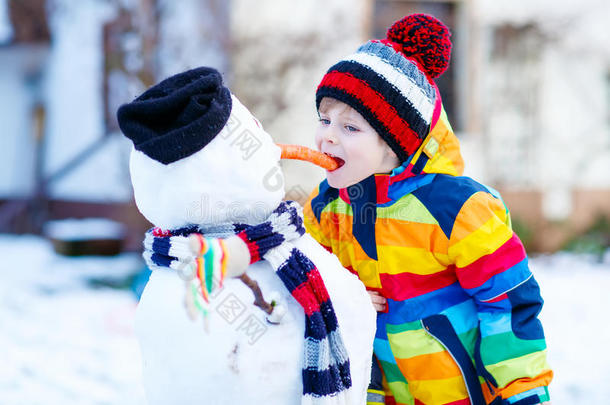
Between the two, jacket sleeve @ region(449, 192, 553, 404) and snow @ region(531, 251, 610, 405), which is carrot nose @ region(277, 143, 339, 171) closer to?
jacket sleeve @ region(449, 192, 553, 404)

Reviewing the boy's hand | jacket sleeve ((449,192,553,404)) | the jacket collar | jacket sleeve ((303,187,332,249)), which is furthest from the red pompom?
the boy's hand

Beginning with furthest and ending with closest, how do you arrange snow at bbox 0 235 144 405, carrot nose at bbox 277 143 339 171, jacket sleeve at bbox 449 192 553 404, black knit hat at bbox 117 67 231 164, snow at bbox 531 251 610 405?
snow at bbox 531 251 610 405 < snow at bbox 0 235 144 405 < jacket sleeve at bbox 449 192 553 404 < carrot nose at bbox 277 143 339 171 < black knit hat at bbox 117 67 231 164

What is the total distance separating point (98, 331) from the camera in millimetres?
4668

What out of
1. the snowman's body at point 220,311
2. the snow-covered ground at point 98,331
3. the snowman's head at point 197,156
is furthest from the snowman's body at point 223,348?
the snow-covered ground at point 98,331

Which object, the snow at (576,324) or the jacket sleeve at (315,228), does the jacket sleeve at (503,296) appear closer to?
the jacket sleeve at (315,228)

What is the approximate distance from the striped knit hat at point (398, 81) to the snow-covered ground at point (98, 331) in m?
2.53

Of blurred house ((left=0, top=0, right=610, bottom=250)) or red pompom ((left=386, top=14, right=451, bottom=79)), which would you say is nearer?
red pompom ((left=386, top=14, right=451, bottom=79))

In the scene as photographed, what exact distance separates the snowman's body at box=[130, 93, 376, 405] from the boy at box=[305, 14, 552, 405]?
38 centimetres

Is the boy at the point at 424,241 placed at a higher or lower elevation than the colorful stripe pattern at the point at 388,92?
lower

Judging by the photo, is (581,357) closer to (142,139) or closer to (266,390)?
(266,390)

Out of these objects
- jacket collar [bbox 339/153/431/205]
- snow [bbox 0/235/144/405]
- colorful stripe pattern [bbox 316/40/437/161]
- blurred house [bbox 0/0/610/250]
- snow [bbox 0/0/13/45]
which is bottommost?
snow [bbox 0/235/144/405]

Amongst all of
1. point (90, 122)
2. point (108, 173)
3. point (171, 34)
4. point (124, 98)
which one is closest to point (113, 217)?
point (108, 173)

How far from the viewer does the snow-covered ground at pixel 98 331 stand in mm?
3518

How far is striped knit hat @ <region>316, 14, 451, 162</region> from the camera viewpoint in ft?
5.04
